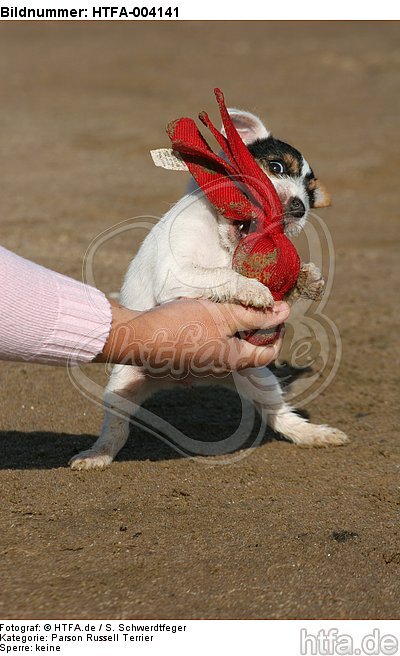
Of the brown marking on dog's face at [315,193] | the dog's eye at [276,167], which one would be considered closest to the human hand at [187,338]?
the dog's eye at [276,167]

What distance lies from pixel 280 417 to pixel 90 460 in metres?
1.02

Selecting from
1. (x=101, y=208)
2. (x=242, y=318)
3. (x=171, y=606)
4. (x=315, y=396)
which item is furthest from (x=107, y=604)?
(x=101, y=208)

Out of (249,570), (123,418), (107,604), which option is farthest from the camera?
(123,418)

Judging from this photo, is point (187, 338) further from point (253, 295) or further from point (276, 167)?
point (276, 167)

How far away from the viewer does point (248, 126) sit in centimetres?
431

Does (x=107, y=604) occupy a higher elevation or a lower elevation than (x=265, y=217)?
lower

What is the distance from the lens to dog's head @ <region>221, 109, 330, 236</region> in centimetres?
410

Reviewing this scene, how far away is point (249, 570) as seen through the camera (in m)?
3.18

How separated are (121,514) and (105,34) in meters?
19.5

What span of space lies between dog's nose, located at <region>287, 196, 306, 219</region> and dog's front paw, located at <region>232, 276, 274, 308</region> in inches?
25.0

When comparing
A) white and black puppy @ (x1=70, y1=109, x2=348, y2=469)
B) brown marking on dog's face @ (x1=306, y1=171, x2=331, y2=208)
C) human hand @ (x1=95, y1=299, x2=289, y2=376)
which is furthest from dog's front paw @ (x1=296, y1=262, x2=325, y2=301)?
brown marking on dog's face @ (x1=306, y1=171, x2=331, y2=208)

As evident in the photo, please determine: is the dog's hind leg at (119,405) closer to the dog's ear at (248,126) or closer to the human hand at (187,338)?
the human hand at (187,338)

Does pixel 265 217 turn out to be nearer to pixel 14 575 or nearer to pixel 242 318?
pixel 242 318

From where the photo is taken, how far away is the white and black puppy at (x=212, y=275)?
3.77 metres
